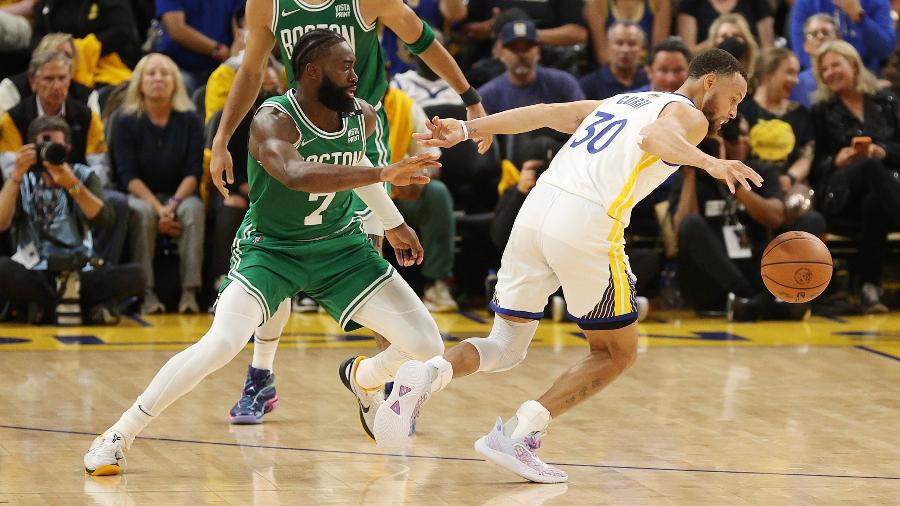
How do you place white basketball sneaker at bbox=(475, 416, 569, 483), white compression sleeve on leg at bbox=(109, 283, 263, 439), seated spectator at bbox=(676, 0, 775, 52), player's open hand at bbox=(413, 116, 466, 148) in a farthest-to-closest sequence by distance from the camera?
seated spectator at bbox=(676, 0, 775, 52) → player's open hand at bbox=(413, 116, 466, 148) → white compression sleeve on leg at bbox=(109, 283, 263, 439) → white basketball sneaker at bbox=(475, 416, 569, 483)

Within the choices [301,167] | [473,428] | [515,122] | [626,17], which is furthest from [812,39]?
[301,167]

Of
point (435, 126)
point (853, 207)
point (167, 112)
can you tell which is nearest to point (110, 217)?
point (167, 112)

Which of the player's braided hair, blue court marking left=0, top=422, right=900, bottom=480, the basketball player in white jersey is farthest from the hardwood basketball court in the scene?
the player's braided hair

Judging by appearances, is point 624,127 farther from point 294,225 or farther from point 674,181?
point 674,181

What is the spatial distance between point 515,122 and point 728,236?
5.13 m

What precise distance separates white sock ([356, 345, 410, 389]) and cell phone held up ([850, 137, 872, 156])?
5.71 meters

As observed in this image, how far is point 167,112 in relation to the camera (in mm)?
10656

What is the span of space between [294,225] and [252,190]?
250 mm

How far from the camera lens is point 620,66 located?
1159 cm

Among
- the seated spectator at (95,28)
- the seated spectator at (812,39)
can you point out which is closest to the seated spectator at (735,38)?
the seated spectator at (812,39)

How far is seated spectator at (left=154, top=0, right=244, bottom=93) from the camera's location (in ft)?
38.2

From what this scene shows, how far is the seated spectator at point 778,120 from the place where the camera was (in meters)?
11.0

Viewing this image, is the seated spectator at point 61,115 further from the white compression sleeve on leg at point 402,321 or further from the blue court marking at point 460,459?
the white compression sleeve on leg at point 402,321

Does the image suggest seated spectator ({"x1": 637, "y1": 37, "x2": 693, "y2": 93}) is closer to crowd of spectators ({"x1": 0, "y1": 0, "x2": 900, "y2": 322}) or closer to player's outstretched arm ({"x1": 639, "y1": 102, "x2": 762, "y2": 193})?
crowd of spectators ({"x1": 0, "y1": 0, "x2": 900, "y2": 322})
